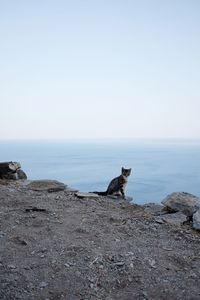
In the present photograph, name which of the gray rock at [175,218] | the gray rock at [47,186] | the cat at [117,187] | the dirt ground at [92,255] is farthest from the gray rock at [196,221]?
the gray rock at [47,186]

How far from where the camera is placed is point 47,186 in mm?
9055

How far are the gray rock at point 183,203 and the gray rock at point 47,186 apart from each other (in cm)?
329

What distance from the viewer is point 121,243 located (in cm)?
481

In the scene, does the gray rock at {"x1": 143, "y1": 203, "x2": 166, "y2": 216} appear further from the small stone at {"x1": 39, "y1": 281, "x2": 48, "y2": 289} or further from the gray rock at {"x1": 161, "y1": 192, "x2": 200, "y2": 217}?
the small stone at {"x1": 39, "y1": 281, "x2": 48, "y2": 289}

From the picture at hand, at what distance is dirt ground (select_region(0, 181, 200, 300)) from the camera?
348 cm

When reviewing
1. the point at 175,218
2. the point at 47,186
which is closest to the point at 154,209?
the point at 175,218

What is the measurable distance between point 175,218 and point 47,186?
4.29m

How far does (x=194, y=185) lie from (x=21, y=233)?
8070 cm

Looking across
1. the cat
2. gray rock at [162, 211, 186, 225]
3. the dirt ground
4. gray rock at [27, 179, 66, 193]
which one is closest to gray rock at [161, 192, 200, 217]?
gray rock at [162, 211, 186, 225]

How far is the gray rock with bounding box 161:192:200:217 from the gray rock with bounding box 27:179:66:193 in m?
3.29

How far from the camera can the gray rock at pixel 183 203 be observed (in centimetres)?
673

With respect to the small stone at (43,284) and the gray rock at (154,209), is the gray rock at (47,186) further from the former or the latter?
the small stone at (43,284)

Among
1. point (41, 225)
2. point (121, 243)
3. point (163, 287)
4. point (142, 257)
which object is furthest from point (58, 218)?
point (163, 287)

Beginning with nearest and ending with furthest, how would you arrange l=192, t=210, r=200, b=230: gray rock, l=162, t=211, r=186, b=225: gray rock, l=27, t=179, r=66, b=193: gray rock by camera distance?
l=192, t=210, r=200, b=230: gray rock
l=162, t=211, r=186, b=225: gray rock
l=27, t=179, r=66, b=193: gray rock
